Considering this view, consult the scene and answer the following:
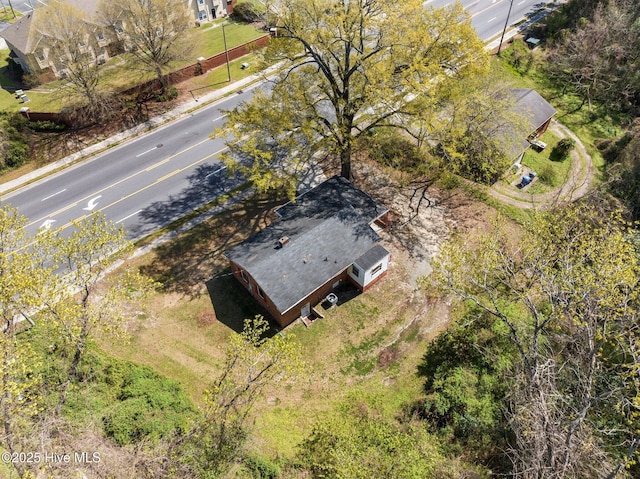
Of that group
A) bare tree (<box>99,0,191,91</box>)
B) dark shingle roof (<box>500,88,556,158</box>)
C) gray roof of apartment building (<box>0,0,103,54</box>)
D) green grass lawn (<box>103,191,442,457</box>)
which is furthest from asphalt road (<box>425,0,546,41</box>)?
green grass lawn (<box>103,191,442,457</box>)

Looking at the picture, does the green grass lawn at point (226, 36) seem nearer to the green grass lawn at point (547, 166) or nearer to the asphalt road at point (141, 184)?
the asphalt road at point (141, 184)

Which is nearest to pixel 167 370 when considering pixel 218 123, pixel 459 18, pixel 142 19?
pixel 218 123

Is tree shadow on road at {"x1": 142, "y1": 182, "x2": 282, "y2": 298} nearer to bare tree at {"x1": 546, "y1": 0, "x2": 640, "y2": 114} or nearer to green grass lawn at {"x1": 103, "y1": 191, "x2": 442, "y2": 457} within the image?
green grass lawn at {"x1": 103, "y1": 191, "x2": 442, "y2": 457}

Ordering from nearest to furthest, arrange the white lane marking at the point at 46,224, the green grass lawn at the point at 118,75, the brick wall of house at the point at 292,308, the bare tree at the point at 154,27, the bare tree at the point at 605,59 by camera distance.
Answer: the brick wall of house at the point at 292,308 < the white lane marking at the point at 46,224 < the bare tree at the point at 154,27 < the green grass lawn at the point at 118,75 < the bare tree at the point at 605,59

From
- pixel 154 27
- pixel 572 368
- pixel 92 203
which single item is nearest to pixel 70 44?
pixel 154 27

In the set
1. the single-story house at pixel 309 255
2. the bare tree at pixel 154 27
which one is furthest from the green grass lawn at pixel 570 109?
the bare tree at pixel 154 27

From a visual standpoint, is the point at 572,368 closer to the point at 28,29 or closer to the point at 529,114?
the point at 529,114
